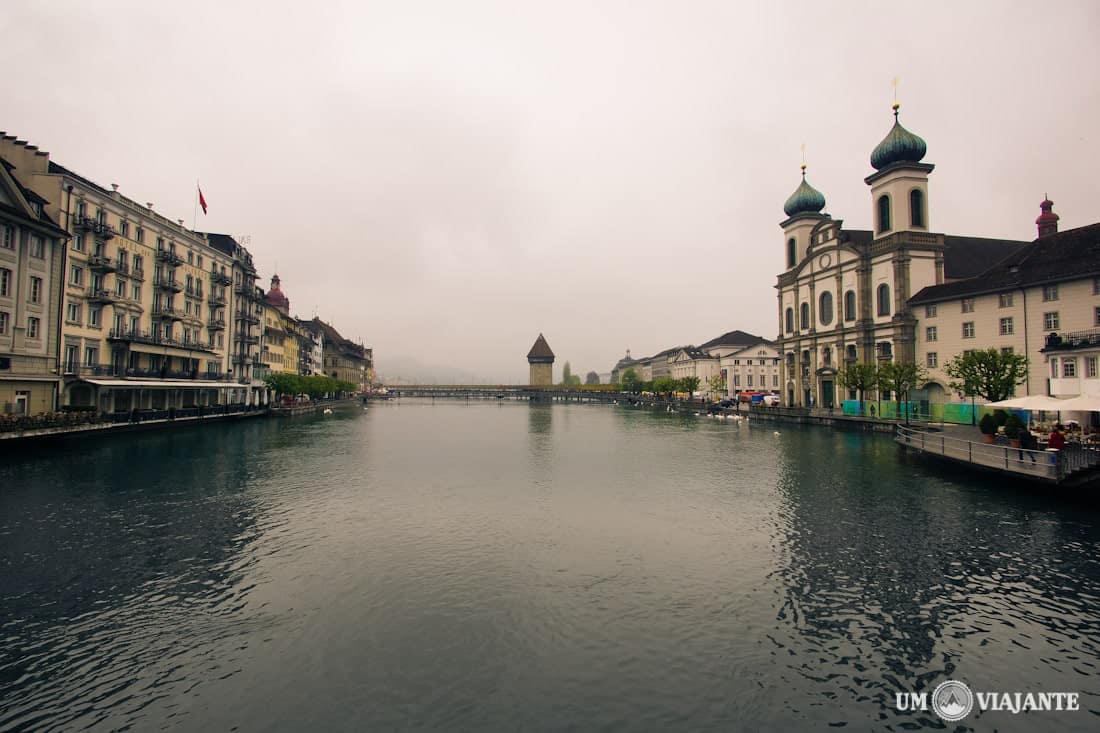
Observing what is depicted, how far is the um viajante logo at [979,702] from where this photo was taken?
335 inches

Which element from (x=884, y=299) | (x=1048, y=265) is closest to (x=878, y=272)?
(x=884, y=299)

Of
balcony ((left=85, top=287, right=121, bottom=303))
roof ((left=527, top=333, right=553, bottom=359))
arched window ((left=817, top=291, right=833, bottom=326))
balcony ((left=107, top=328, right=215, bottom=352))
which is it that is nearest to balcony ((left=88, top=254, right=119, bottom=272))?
balcony ((left=85, top=287, right=121, bottom=303))

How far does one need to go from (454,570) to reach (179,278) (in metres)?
60.2

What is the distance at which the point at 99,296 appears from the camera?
149 feet

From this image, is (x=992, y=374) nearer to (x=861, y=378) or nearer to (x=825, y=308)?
(x=861, y=378)

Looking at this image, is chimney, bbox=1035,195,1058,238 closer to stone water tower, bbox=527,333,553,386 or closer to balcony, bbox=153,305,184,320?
balcony, bbox=153,305,184,320

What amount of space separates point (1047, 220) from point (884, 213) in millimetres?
16256

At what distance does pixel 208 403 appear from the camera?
221 feet

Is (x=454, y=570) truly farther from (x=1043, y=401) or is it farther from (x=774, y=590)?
(x=1043, y=401)

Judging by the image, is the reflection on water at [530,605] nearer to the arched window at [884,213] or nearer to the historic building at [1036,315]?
the historic building at [1036,315]

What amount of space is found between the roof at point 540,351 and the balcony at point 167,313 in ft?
455

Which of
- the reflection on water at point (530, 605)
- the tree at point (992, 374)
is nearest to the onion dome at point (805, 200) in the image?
the tree at point (992, 374)

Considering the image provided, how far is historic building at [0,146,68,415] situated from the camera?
3634cm

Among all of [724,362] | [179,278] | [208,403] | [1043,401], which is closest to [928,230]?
[1043,401]
